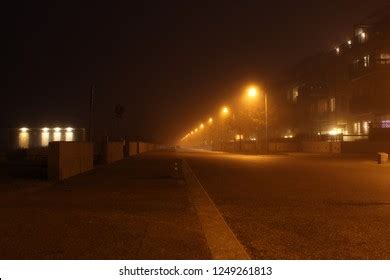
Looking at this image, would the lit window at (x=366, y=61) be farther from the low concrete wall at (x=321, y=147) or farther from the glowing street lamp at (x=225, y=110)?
the glowing street lamp at (x=225, y=110)

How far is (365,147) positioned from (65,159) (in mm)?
38609

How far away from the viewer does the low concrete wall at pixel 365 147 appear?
51875 millimetres

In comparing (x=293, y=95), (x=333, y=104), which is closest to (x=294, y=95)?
(x=293, y=95)

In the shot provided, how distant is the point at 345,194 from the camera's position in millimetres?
15398

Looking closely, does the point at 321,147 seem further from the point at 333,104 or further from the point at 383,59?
the point at 383,59

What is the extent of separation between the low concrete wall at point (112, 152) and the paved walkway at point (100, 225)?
21328 millimetres

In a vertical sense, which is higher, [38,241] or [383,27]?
[383,27]

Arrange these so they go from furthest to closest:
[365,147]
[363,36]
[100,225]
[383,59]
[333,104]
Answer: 1. [333,104]
2. [363,36]
3. [383,59]
4. [365,147]
5. [100,225]

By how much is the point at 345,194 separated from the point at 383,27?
4819cm

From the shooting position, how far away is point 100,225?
9844mm

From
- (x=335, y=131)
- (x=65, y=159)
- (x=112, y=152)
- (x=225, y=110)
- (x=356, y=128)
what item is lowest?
(x=65, y=159)

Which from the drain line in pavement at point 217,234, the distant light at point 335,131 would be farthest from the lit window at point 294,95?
the drain line in pavement at point 217,234
